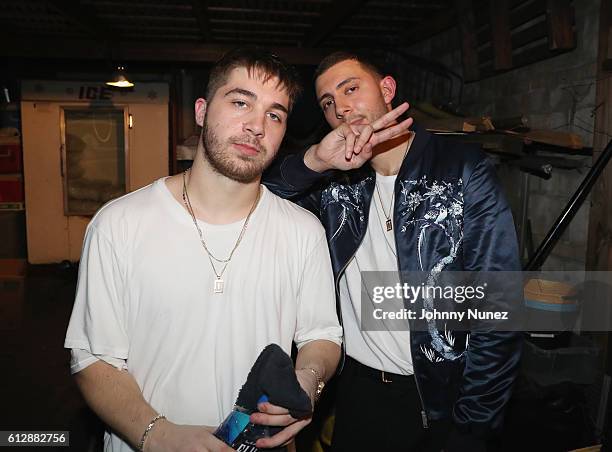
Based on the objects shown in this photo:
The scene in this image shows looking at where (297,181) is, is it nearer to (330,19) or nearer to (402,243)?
(402,243)

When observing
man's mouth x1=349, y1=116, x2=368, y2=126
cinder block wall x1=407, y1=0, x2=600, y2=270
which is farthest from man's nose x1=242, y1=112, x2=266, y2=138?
cinder block wall x1=407, y1=0, x2=600, y2=270

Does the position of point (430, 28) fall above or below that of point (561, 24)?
above

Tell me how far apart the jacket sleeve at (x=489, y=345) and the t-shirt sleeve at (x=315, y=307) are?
0.64m

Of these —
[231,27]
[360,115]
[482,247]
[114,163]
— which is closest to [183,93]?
[114,163]

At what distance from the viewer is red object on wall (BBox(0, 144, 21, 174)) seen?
9.46 metres

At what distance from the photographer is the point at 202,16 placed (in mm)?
6562

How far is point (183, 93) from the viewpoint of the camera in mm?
9961

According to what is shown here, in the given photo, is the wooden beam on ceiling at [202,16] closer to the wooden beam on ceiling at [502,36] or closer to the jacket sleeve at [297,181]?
the wooden beam on ceiling at [502,36]

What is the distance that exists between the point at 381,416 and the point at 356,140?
1.32 m

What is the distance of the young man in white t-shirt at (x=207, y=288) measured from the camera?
5.50 ft

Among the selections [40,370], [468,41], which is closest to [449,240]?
[468,41]

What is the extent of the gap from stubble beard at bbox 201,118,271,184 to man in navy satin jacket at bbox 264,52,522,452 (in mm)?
484

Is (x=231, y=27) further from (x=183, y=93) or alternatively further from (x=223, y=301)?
(x=223, y=301)

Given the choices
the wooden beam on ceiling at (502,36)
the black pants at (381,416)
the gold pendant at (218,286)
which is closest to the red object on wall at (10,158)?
the wooden beam on ceiling at (502,36)
